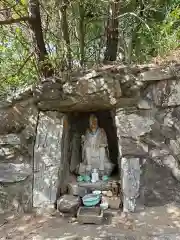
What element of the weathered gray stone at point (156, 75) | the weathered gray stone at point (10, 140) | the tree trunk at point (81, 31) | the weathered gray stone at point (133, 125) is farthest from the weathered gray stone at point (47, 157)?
the tree trunk at point (81, 31)

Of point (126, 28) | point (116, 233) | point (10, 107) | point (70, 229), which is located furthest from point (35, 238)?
point (126, 28)

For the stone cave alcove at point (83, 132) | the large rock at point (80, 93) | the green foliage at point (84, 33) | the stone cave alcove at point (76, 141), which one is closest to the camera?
the large rock at point (80, 93)

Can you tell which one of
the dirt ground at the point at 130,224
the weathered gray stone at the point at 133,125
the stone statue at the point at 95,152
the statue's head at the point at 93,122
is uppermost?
the statue's head at the point at 93,122

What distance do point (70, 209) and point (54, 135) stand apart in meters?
0.94

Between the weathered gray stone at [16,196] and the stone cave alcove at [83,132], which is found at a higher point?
the stone cave alcove at [83,132]

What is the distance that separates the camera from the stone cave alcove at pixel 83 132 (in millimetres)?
4141

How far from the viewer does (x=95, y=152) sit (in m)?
3.96

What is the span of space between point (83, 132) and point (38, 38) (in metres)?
1.56

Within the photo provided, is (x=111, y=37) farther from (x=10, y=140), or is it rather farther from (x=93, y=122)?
(x=10, y=140)

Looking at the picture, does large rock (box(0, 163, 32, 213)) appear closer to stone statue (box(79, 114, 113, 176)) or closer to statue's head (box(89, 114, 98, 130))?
stone statue (box(79, 114, 113, 176))

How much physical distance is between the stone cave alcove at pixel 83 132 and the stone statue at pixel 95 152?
169mm

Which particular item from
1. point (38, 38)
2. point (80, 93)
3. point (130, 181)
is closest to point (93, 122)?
point (80, 93)

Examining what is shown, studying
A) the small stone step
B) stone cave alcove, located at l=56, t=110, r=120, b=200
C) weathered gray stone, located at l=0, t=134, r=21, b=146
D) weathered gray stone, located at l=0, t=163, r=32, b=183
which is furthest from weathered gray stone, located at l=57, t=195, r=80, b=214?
weathered gray stone, located at l=0, t=134, r=21, b=146

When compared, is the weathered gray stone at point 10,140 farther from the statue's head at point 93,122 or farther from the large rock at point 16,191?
the statue's head at point 93,122
